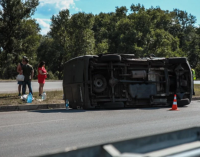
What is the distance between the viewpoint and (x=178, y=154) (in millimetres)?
2496

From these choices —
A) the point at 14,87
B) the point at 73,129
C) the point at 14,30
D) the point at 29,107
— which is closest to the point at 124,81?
the point at 29,107

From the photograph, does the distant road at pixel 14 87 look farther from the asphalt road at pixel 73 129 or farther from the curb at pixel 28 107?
the asphalt road at pixel 73 129

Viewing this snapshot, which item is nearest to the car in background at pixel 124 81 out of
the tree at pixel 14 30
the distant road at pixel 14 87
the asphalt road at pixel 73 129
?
the asphalt road at pixel 73 129

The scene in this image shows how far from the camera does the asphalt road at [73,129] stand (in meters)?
6.34

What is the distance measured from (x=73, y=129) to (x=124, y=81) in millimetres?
4932

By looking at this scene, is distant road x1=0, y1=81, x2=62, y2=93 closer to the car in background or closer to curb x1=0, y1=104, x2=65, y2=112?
curb x1=0, y1=104, x2=65, y2=112

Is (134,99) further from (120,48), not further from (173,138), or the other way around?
(120,48)

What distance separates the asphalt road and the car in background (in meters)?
1.86

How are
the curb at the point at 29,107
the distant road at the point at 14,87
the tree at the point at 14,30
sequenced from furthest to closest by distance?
the tree at the point at 14,30 < the distant road at the point at 14,87 < the curb at the point at 29,107

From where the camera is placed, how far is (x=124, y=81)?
41.5 feet

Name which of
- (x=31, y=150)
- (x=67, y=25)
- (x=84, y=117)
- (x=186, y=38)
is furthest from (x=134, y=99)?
(x=186, y=38)

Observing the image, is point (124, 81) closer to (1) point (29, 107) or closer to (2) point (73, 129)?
(1) point (29, 107)

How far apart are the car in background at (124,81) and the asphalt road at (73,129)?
6.10 ft

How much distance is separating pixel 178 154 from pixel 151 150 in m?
0.26
